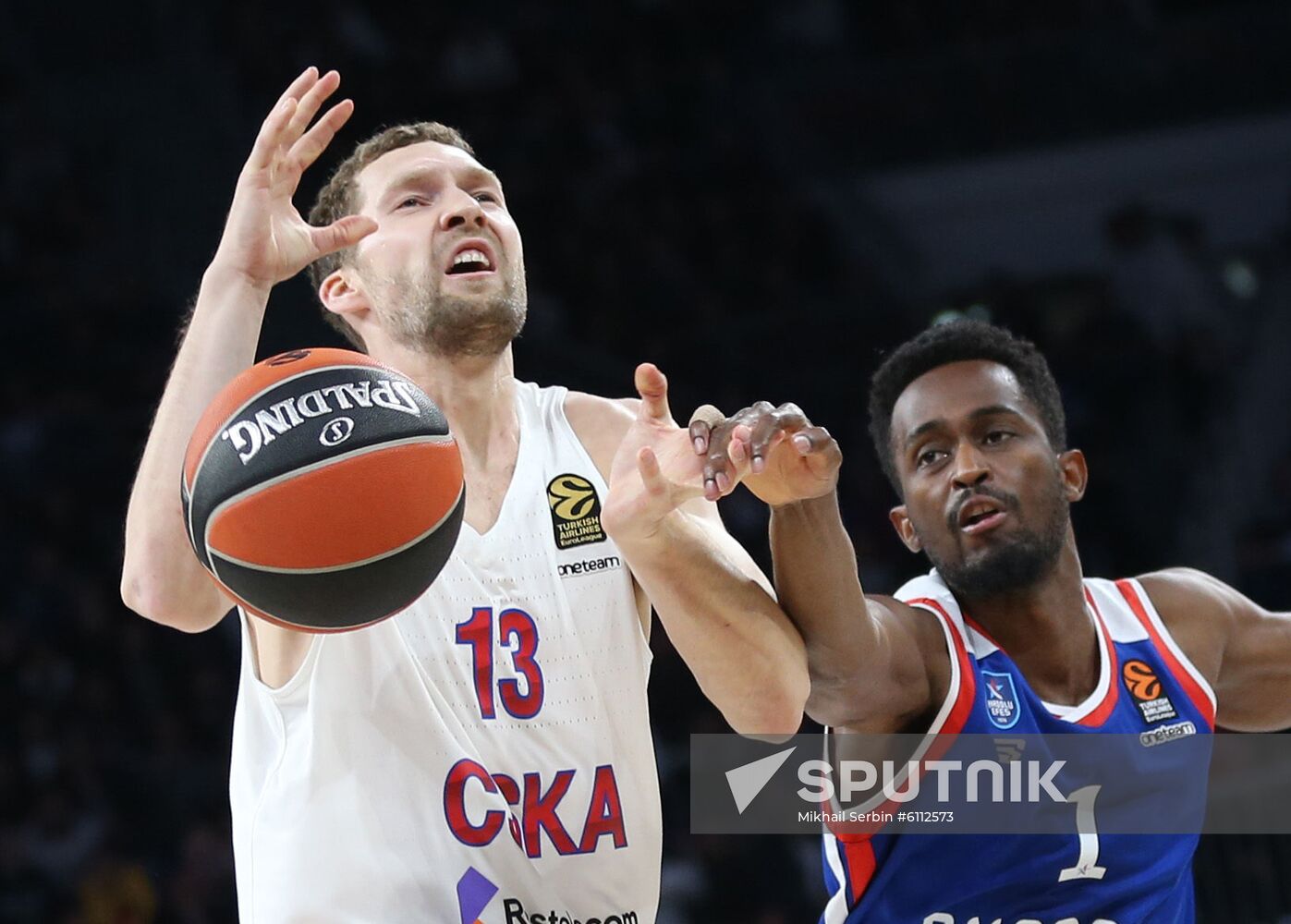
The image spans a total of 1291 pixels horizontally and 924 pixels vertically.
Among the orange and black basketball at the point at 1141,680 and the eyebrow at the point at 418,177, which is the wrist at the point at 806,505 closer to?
the eyebrow at the point at 418,177

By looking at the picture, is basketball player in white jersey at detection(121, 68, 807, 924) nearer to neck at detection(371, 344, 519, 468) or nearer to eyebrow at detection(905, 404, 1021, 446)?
neck at detection(371, 344, 519, 468)

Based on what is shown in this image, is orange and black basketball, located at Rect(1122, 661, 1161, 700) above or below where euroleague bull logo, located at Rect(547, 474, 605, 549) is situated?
below

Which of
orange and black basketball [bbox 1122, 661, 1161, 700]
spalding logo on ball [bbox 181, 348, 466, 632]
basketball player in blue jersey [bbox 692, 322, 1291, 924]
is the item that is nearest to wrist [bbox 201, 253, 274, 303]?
spalding logo on ball [bbox 181, 348, 466, 632]

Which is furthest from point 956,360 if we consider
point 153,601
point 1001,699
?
point 153,601

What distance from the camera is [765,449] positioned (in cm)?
286

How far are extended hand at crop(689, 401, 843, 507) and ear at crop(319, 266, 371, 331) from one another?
1015 mm

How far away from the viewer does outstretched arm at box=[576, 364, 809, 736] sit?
Answer: 3135mm

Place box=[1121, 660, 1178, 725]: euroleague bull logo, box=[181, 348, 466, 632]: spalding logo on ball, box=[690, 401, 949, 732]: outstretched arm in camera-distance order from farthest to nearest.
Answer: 1. box=[1121, 660, 1178, 725]: euroleague bull logo
2. box=[690, 401, 949, 732]: outstretched arm
3. box=[181, 348, 466, 632]: spalding logo on ball

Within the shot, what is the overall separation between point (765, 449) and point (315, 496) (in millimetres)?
780

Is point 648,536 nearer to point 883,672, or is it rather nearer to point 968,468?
point 883,672

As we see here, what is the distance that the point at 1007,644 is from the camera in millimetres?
3945

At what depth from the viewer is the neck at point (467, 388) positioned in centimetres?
357

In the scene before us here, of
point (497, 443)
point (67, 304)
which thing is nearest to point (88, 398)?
point (67, 304)
